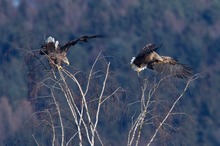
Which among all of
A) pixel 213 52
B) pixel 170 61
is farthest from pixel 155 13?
pixel 170 61

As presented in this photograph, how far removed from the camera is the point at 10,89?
1196 cm

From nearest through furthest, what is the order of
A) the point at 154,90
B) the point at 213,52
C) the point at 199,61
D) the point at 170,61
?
the point at 154,90
the point at 170,61
the point at 199,61
the point at 213,52

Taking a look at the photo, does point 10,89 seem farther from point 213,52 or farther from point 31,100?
point 213,52

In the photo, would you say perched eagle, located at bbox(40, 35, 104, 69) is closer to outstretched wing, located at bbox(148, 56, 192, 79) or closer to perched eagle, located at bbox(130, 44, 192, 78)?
perched eagle, located at bbox(130, 44, 192, 78)

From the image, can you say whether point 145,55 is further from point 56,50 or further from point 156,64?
point 56,50

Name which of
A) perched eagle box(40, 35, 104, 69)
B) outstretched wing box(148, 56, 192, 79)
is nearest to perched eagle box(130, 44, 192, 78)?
outstretched wing box(148, 56, 192, 79)

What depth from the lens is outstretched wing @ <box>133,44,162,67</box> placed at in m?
7.53

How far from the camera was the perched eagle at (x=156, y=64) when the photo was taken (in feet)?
24.9

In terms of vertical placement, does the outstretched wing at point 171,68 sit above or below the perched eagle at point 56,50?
above

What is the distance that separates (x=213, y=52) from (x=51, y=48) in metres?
12.8

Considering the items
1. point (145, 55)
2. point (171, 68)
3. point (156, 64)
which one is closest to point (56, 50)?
point (145, 55)

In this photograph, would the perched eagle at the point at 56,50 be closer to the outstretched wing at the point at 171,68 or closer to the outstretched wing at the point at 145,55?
the outstretched wing at the point at 145,55

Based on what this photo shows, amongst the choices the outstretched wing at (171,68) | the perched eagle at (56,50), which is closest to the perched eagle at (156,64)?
the outstretched wing at (171,68)

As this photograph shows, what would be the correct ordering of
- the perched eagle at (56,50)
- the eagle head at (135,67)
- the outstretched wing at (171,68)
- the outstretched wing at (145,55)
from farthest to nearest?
1. the outstretched wing at (171,68)
2. the eagle head at (135,67)
3. the outstretched wing at (145,55)
4. the perched eagle at (56,50)
